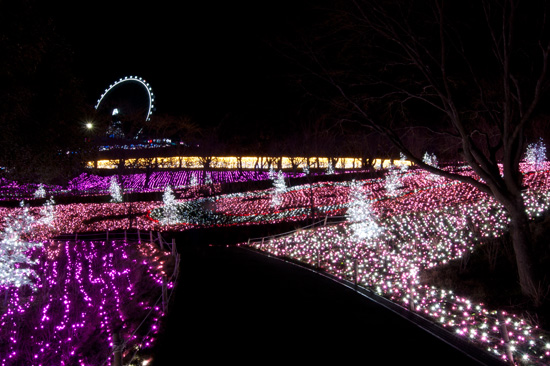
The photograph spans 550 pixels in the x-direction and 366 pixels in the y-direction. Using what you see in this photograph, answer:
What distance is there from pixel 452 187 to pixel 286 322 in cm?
1703

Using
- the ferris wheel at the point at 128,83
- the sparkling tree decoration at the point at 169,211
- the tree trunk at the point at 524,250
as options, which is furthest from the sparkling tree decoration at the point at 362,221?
the ferris wheel at the point at 128,83

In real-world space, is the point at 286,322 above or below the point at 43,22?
below

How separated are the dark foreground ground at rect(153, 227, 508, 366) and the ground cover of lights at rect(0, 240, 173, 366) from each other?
2.35 ft

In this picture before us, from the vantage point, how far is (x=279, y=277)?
1139 centimetres

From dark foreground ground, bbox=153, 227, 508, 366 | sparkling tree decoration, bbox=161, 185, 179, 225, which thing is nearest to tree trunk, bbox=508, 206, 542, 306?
dark foreground ground, bbox=153, 227, 508, 366

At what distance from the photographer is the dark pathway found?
5.61m

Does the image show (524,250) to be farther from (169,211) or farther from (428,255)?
(169,211)

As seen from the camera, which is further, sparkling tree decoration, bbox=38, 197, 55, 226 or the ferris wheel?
the ferris wheel

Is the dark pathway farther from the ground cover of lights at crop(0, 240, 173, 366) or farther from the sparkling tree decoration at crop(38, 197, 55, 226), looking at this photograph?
the sparkling tree decoration at crop(38, 197, 55, 226)

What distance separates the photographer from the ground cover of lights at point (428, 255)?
610 centimetres

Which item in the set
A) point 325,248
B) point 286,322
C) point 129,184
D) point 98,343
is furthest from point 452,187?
point 129,184

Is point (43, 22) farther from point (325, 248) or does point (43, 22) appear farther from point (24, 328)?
point (325, 248)

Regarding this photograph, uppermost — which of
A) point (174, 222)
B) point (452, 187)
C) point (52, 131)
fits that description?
point (52, 131)

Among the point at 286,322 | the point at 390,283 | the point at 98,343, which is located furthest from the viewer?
the point at 390,283
